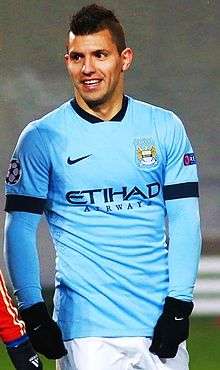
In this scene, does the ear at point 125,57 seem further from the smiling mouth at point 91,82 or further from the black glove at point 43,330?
the black glove at point 43,330

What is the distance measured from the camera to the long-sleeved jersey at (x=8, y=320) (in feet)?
11.1

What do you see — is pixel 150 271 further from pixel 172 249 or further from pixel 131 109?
pixel 131 109

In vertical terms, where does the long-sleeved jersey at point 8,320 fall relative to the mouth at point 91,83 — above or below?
below

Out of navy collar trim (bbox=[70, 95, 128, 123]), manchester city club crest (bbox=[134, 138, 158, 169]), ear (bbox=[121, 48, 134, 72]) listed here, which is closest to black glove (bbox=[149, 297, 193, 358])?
manchester city club crest (bbox=[134, 138, 158, 169])

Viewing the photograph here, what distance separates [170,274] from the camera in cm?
373

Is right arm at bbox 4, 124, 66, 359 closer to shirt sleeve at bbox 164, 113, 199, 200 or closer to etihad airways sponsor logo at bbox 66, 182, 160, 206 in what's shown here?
etihad airways sponsor logo at bbox 66, 182, 160, 206

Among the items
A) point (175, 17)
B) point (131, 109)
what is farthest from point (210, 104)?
point (131, 109)

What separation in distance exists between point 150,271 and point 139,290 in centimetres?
6

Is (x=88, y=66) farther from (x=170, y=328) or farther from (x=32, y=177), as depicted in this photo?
(x=170, y=328)

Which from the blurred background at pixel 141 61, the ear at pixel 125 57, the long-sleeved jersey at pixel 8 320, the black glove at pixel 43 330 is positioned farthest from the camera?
the blurred background at pixel 141 61

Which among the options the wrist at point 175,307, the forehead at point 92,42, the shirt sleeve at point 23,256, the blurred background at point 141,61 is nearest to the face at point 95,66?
the forehead at point 92,42

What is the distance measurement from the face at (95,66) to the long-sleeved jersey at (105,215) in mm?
65

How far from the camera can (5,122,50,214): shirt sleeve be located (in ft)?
Answer: 12.1

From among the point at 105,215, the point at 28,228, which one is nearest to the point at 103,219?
the point at 105,215
